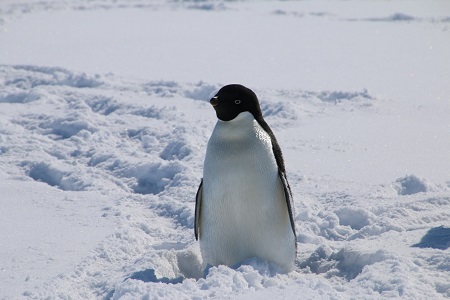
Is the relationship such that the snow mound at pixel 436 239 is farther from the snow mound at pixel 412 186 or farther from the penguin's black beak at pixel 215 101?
the penguin's black beak at pixel 215 101

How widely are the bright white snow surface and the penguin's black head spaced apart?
667 mm

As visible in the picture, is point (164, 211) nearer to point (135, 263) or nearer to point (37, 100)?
point (135, 263)

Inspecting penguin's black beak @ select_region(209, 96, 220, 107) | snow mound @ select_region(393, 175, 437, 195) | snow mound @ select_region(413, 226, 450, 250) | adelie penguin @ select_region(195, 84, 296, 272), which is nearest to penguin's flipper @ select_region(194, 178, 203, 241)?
adelie penguin @ select_region(195, 84, 296, 272)

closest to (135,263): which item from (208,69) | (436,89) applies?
(436,89)

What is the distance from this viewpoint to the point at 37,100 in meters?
7.04

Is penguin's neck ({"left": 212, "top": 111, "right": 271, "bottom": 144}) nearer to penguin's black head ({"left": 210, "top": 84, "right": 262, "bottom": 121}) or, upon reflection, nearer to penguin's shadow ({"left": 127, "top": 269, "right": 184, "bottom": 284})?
penguin's black head ({"left": 210, "top": 84, "right": 262, "bottom": 121})

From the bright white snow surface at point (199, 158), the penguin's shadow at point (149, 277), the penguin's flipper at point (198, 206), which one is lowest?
the bright white snow surface at point (199, 158)

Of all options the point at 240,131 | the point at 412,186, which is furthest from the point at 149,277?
the point at 412,186

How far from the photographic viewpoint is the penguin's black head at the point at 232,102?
9.81 ft

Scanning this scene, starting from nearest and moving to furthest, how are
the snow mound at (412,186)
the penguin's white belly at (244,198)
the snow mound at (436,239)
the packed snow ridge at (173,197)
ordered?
the packed snow ridge at (173,197)
the penguin's white belly at (244,198)
the snow mound at (436,239)
the snow mound at (412,186)

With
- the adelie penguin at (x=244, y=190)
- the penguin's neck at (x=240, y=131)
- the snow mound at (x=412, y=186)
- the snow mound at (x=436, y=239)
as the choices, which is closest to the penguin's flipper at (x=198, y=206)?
the adelie penguin at (x=244, y=190)

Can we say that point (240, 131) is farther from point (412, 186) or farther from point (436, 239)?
point (412, 186)

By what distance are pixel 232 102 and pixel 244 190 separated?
39 centimetres

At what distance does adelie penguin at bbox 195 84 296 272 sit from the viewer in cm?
297
